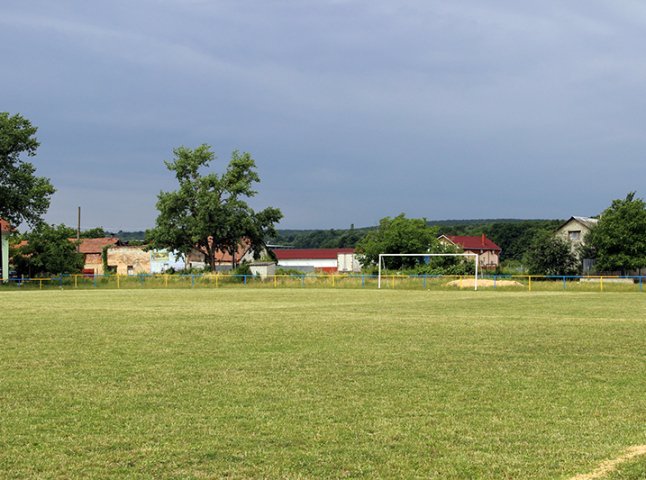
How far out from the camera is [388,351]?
1445 centimetres

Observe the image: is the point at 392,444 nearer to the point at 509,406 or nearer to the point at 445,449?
the point at 445,449

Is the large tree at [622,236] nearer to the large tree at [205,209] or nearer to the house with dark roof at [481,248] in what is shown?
the large tree at [205,209]

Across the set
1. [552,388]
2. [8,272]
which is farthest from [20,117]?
[552,388]

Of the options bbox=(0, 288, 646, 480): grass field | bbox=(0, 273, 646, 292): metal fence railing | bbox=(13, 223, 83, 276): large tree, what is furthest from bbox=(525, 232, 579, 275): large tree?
bbox=(0, 288, 646, 480): grass field

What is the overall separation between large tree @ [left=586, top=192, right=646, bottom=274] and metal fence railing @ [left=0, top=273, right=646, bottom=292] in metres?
11.8

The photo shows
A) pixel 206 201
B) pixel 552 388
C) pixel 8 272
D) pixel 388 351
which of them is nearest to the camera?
pixel 552 388

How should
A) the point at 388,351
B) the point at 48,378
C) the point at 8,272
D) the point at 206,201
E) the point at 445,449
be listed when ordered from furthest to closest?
the point at 206,201, the point at 8,272, the point at 388,351, the point at 48,378, the point at 445,449

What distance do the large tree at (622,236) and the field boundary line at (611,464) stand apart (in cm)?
7245

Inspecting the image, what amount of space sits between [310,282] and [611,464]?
56299 mm

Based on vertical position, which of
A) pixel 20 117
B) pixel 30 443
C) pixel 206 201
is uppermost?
pixel 20 117

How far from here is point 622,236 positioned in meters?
74.8

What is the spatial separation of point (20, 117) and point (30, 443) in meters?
65.7

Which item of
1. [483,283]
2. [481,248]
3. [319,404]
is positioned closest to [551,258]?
[483,283]

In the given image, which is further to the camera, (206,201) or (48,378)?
(206,201)
